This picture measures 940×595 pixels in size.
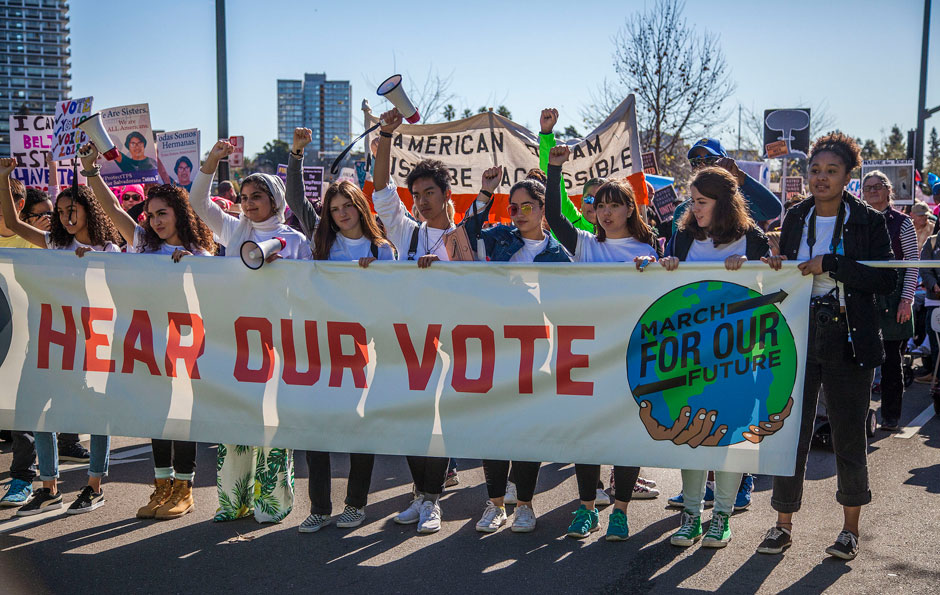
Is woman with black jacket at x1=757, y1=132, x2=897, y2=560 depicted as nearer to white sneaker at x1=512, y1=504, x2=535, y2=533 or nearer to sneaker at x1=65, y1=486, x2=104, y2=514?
white sneaker at x1=512, y1=504, x2=535, y2=533

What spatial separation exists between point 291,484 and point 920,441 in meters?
5.05

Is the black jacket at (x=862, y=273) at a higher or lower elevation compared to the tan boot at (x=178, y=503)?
higher

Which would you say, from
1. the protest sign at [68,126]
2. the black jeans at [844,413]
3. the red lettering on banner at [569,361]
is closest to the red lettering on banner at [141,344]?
the red lettering on banner at [569,361]

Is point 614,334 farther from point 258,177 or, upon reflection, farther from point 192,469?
point 192,469

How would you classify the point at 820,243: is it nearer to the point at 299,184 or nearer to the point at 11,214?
the point at 299,184

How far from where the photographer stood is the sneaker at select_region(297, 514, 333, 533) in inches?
192

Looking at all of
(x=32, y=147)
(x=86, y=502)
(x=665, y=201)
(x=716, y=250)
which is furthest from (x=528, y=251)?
(x=32, y=147)

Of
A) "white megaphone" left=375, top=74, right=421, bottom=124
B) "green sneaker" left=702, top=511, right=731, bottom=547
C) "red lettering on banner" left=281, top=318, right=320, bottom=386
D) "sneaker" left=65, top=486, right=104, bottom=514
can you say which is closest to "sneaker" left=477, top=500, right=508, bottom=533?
"green sneaker" left=702, top=511, right=731, bottom=547

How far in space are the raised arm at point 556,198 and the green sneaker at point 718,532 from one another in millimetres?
1683

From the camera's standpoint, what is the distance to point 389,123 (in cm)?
489

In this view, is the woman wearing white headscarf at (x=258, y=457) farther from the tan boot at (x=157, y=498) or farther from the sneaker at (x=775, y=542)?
the sneaker at (x=775, y=542)

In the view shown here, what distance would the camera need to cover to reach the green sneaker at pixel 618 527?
4.69 meters

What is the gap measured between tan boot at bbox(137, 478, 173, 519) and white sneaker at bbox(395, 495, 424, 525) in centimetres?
137

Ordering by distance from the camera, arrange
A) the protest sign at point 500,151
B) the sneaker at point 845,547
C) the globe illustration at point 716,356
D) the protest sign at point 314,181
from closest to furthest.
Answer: the globe illustration at point 716,356 < the sneaker at point 845,547 < the protest sign at point 500,151 < the protest sign at point 314,181
